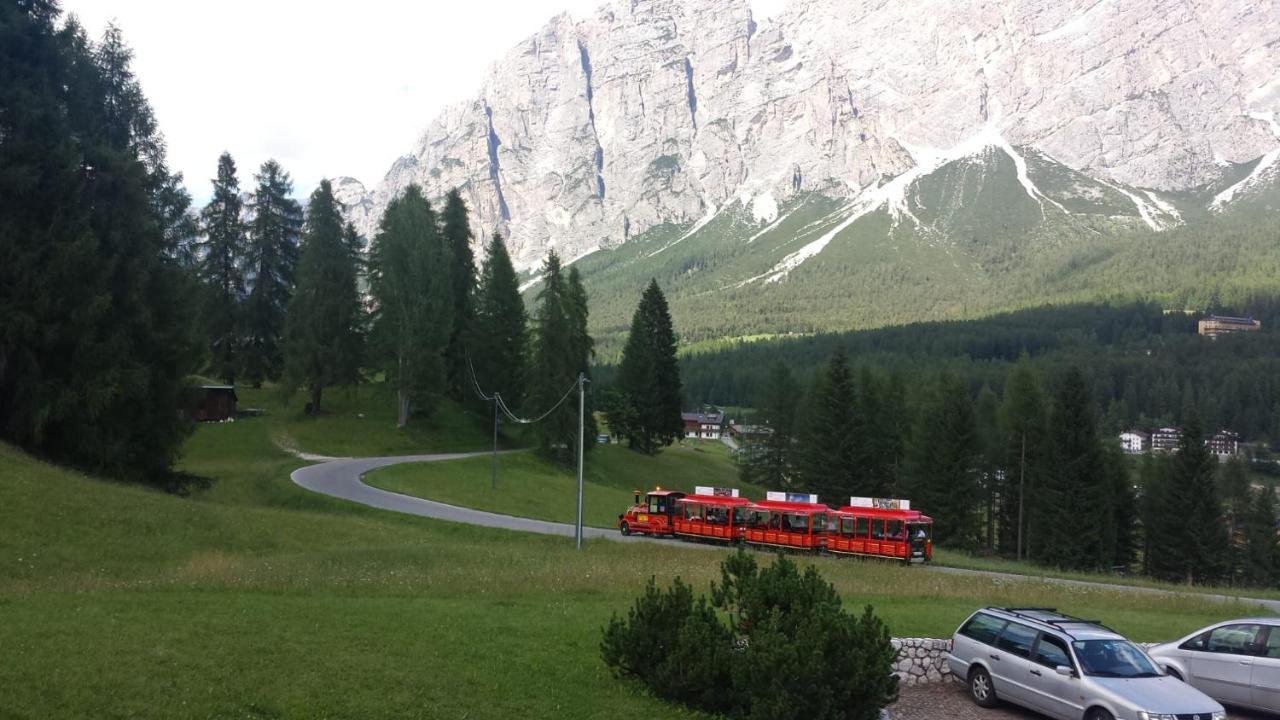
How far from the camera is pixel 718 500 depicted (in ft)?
140

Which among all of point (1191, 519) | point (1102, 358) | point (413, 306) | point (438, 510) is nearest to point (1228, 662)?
point (438, 510)

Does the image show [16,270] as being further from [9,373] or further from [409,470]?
[409,470]

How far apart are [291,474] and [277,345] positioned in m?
17.8

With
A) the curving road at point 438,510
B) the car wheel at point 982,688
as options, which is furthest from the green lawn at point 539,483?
the car wheel at point 982,688

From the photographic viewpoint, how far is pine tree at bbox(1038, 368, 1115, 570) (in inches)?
1948

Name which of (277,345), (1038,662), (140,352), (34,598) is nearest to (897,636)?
(1038,662)

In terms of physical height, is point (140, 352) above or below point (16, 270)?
below

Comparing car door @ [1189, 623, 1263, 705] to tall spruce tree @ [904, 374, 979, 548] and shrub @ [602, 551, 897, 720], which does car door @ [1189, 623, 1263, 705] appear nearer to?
shrub @ [602, 551, 897, 720]

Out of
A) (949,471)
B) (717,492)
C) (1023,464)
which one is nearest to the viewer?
(717,492)

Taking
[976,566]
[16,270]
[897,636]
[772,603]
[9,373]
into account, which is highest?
[16,270]

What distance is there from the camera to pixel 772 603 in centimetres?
1335

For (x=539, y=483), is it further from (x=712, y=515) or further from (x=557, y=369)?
(x=712, y=515)

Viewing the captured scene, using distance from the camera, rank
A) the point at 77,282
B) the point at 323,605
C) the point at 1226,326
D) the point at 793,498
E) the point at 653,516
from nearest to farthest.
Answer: the point at 323,605
the point at 77,282
the point at 793,498
the point at 653,516
the point at 1226,326

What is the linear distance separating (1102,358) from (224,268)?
497ft
